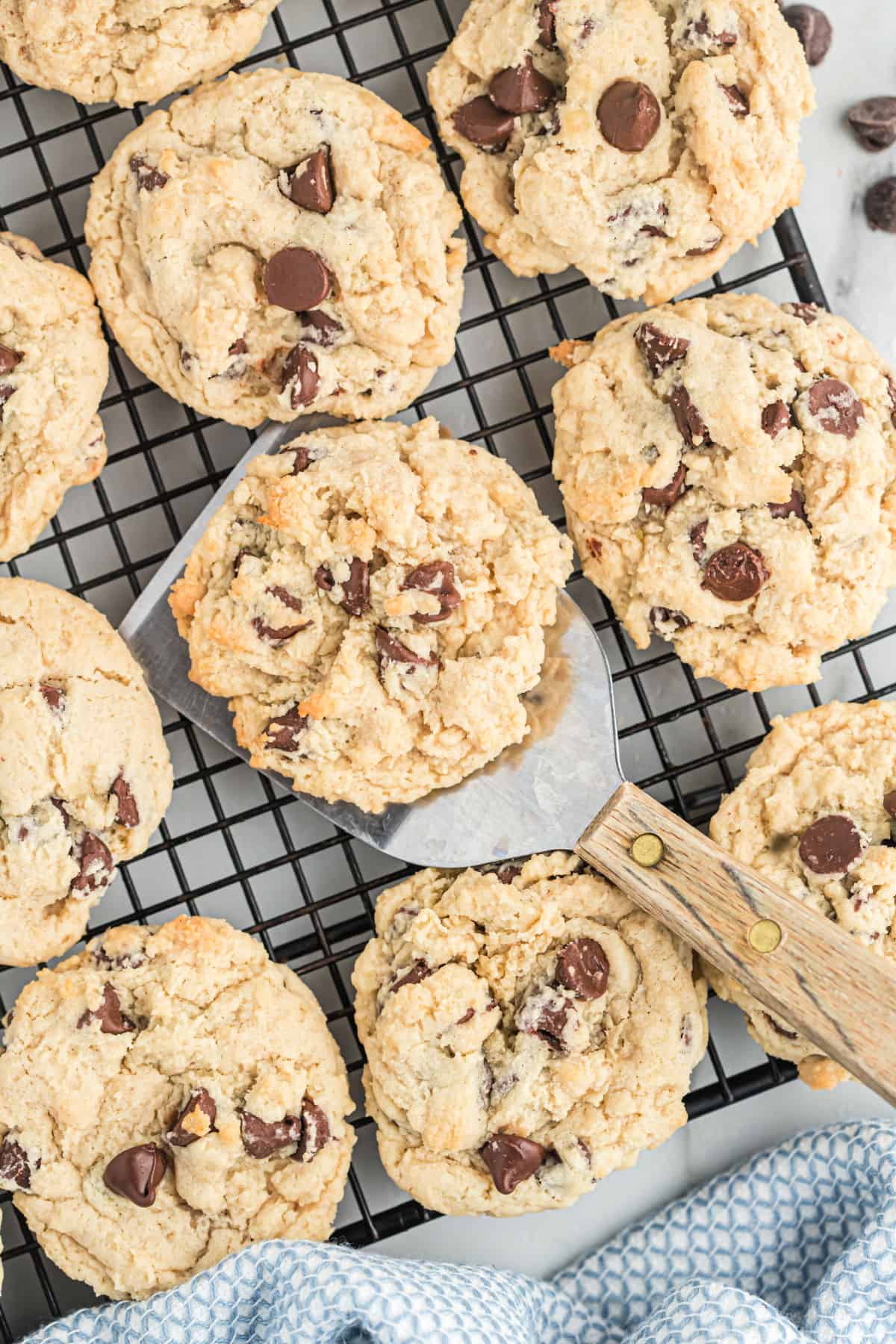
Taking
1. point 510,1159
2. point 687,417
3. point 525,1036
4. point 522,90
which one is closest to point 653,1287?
point 510,1159

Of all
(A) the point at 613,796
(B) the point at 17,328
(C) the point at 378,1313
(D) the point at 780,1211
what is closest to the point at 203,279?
(B) the point at 17,328

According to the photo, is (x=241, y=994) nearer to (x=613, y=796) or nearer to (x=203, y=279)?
(x=613, y=796)

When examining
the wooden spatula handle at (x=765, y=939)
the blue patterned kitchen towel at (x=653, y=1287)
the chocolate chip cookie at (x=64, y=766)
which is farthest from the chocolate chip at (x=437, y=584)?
the blue patterned kitchen towel at (x=653, y=1287)

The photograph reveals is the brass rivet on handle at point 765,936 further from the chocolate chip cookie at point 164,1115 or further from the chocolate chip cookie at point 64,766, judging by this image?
the chocolate chip cookie at point 64,766

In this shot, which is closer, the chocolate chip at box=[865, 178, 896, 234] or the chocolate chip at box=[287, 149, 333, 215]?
the chocolate chip at box=[287, 149, 333, 215]

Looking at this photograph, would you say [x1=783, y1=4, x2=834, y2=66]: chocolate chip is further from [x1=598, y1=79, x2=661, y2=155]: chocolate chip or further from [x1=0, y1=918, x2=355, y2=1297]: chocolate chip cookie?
[x1=0, y1=918, x2=355, y2=1297]: chocolate chip cookie

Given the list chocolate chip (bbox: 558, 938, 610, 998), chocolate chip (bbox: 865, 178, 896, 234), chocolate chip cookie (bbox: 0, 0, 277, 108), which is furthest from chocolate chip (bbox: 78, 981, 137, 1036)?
chocolate chip (bbox: 865, 178, 896, 234)
